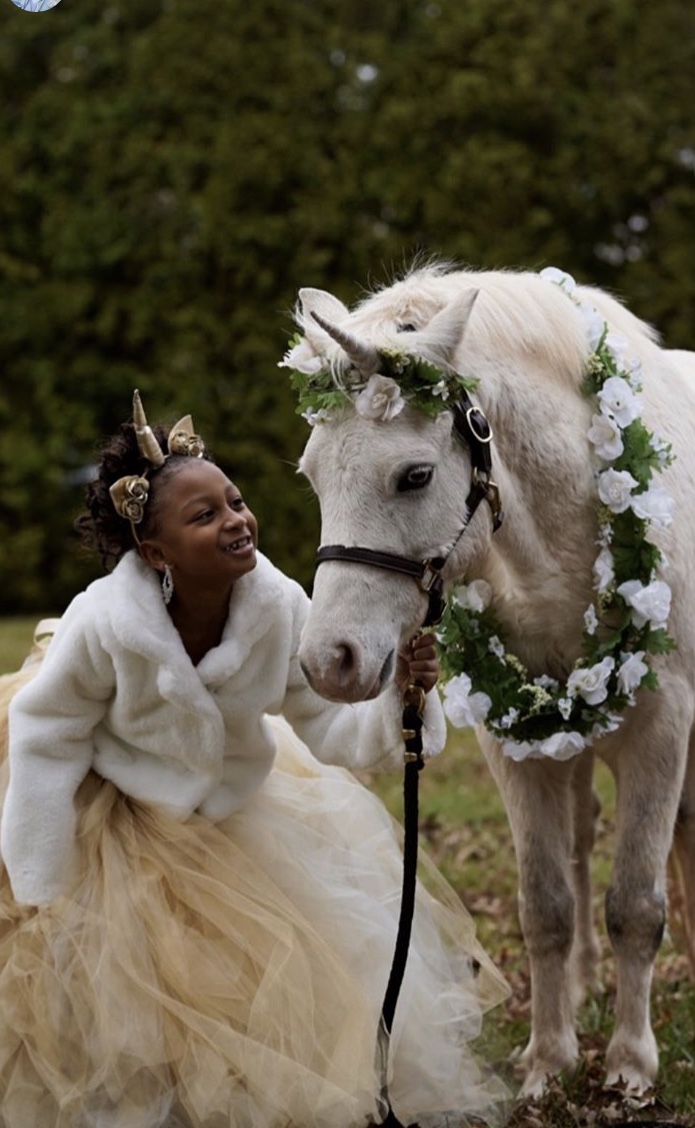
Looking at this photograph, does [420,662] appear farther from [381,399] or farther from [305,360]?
[305,360]

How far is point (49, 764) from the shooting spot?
11.0ft

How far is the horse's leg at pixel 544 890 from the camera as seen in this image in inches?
150

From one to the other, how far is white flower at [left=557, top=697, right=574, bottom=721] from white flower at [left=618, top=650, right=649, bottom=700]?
0.40ft

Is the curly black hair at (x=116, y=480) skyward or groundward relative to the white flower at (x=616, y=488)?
groundward

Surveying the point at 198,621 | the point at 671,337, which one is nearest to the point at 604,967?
the point at 198,621

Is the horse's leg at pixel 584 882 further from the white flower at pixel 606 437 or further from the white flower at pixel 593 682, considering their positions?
the white flower at pixel 606 437

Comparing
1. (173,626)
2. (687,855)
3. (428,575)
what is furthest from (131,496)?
(687,855)

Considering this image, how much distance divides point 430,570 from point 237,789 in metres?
0.81

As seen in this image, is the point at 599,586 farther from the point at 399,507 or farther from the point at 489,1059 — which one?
the point at 489,1059

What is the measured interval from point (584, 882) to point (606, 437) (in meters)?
1.90

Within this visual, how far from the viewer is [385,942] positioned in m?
3.50

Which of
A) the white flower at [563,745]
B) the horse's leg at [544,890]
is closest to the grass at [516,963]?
the horse's leg at [544,890]

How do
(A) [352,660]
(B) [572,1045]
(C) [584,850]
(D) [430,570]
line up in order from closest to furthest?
(A) [352,660], (D) [430,570], (B) [572,1045], (C) [584,850]

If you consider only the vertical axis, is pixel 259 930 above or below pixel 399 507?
below
